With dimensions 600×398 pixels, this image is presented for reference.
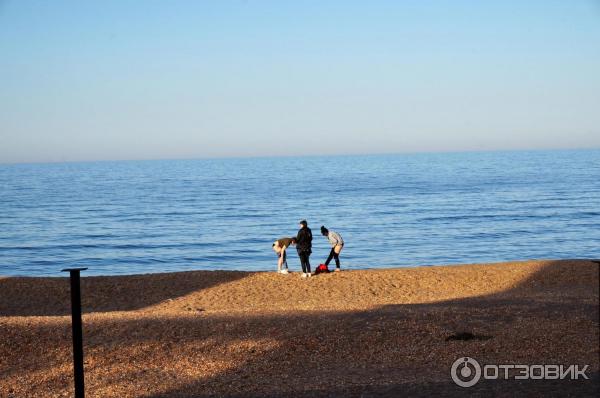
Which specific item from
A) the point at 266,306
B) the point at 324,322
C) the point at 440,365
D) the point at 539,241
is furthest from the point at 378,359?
the point at 539,241

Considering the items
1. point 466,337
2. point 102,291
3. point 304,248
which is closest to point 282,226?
point 304,248

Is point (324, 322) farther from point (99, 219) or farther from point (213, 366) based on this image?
point (99, 219)

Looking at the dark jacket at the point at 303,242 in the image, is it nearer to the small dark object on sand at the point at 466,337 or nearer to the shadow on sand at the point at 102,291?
the shadow on sand at the point at 102,291

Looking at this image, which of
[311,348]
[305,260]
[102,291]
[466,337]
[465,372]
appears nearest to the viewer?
[465,372]

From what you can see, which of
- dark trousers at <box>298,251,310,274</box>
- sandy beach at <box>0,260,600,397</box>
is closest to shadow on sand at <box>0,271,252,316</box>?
sandy beach at <box>0,260,600,397</box>

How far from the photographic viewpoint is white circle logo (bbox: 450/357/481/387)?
9.35 metres

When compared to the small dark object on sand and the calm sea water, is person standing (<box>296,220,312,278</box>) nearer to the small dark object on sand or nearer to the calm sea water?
the calm sea water

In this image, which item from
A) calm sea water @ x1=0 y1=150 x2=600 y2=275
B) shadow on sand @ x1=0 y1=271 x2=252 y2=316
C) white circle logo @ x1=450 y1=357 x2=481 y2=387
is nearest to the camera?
white circle logo @ x1=450 y1=357 x2=481 y2=387

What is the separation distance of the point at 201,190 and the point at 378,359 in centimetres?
7090

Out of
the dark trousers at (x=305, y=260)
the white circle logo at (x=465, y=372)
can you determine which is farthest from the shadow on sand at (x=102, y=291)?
the white circle logo at (x=465, y=372)

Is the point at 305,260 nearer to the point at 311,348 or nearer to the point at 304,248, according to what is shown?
the point at 304,248

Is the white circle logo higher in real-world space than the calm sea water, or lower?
higher

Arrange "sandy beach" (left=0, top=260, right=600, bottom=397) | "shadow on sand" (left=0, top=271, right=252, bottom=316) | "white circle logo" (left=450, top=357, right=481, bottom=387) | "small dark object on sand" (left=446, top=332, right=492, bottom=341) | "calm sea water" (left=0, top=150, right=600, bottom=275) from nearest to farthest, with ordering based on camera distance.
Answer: "white circle logo" (left=450, top=357, right=481, bottom=387) → "sandy beach" (left=0, top=260, right=600, bottom=397) → "small dark object on sand" (left=446, top=332, right=492, bottom=341) → "shadow on sand" (left=0, top=271, right=252, bottom=316) → "calm sea water" (left=0, top=150, right=600, bottom=275)

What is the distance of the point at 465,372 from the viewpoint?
386 inches
